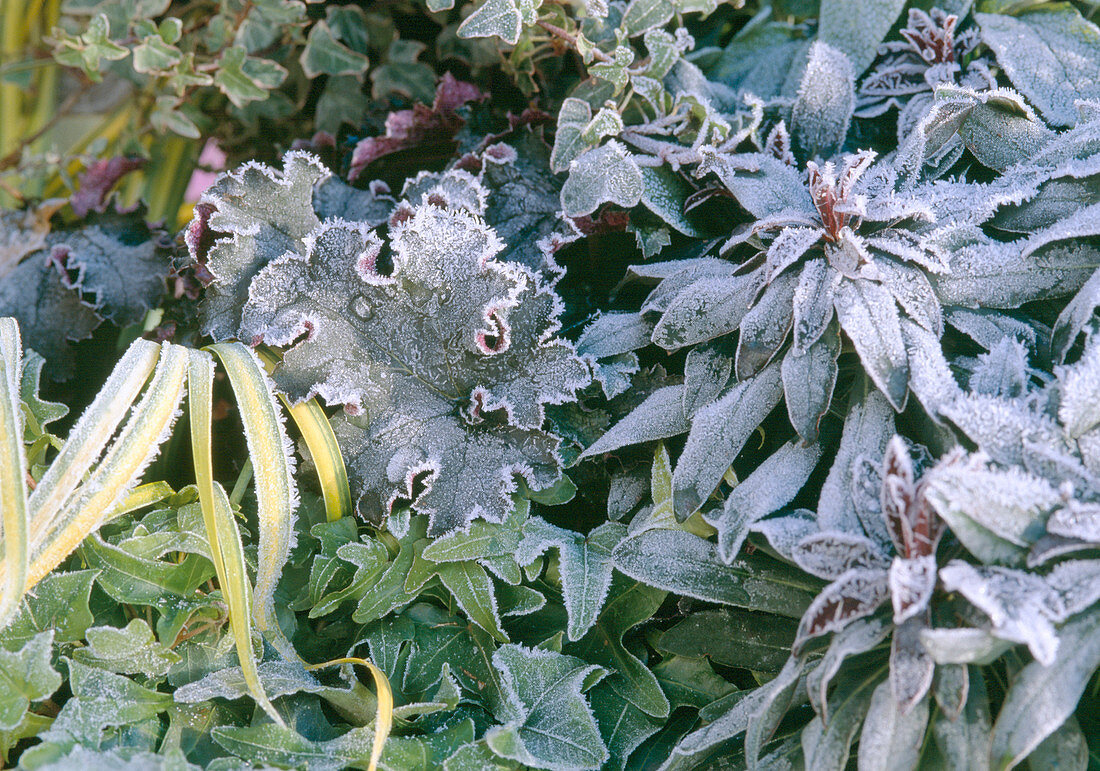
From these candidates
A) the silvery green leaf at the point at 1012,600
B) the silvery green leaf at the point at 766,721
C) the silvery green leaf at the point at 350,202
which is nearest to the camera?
the silvery green leaf at the point at 1012,600

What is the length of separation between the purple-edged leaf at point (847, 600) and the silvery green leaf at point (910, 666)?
2 centimetres

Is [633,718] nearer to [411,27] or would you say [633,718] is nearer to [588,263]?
[588,263]

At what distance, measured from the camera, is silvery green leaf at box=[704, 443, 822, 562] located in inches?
24.4

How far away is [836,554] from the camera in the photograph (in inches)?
22.5

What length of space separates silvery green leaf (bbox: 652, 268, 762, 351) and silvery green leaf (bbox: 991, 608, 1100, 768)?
0.33 metres

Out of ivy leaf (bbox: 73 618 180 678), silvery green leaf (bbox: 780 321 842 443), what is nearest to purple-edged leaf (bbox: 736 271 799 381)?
silvery green leaf (bbox: 780 321 842 443)

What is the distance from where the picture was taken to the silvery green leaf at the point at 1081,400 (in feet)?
1.83

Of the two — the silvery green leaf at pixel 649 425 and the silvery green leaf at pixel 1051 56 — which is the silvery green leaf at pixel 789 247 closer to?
the silvery green leaf at pixel 649 425

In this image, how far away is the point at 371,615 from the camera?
2.29 ft

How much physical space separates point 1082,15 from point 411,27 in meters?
0.84

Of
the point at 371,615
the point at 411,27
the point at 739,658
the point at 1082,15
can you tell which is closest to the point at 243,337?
the point at 371,615

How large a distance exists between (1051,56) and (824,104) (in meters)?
0.24

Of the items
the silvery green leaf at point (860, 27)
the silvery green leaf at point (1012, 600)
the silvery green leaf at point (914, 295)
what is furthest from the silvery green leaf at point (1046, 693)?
the silvery green leaf at point (860, 27)

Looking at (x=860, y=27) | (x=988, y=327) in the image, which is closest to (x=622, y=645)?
(x=988, y=327)
